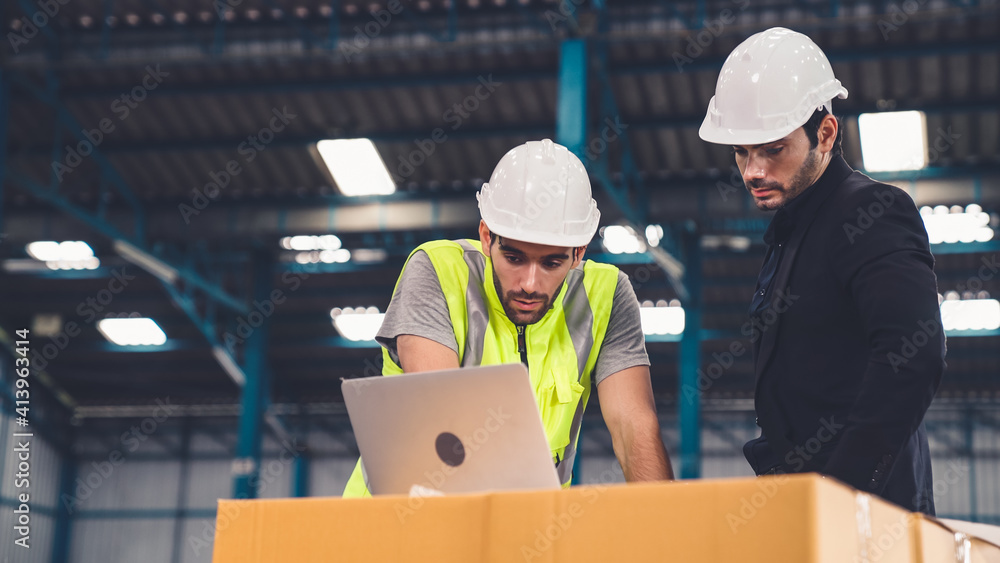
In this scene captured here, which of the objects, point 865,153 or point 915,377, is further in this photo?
point 865,153

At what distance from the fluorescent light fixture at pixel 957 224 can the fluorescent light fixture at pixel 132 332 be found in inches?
536

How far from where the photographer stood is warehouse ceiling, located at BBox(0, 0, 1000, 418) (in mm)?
11820

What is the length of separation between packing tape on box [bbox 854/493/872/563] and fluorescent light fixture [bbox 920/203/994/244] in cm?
1271

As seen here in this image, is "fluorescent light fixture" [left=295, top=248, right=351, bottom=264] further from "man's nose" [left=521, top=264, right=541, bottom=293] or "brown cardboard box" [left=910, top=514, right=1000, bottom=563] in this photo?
"brown cardboard box" [left=910, top=514, right=1000, bottom=563]

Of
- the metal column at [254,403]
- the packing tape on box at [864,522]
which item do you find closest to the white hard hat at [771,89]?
the packing tape on box at [864,522]

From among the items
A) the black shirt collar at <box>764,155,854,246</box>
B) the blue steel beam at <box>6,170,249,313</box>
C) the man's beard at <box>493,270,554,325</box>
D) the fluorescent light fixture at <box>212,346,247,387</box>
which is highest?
the blue steel beam at <box>6,170,249,313</box>

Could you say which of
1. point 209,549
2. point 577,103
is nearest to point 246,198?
point 577,103

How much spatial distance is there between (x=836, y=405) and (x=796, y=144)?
2.28 ft

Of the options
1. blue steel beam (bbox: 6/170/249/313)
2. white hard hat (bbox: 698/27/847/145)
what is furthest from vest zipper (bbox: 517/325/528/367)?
blue steel beam (bbox: 6/170/249/313)

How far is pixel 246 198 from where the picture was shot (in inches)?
595

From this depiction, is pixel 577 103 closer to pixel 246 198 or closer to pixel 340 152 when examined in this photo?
pixel 340 152

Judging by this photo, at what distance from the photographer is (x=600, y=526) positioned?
5.64 feet

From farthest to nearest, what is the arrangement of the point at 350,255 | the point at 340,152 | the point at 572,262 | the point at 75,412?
the point at 75,412, the point at 350,255, the point at 340,152, the point at 572,262

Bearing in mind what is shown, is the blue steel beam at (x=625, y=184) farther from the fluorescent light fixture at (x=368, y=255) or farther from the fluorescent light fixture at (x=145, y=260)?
the fluorescent light fixture at (x=145, y=260)
